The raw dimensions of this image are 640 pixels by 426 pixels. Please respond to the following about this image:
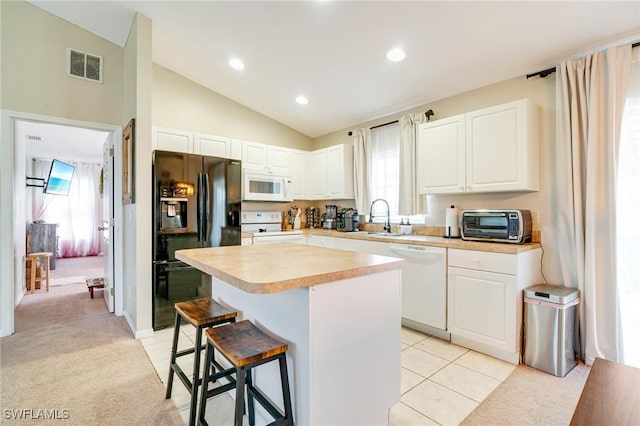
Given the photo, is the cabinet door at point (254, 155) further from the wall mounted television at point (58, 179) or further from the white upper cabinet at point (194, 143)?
the wall mounted television at point (58, 179)

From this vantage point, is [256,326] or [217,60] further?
[217,60]

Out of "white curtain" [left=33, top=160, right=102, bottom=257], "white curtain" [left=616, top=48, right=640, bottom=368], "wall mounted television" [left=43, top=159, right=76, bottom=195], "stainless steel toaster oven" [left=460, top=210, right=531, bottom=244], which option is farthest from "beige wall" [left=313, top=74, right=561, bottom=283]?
"white curtain" [left=33, top=160, right=102, bottom=257]

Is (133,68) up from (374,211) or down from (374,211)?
up

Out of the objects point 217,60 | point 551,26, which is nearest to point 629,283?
point 551,26

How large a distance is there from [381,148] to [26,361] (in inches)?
164

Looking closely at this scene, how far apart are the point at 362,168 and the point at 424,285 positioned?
6.36ft

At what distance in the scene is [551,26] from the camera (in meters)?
2.25

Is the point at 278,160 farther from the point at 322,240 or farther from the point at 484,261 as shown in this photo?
the point at 484,261

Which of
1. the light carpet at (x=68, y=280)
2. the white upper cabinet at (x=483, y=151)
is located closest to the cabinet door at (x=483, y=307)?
the white upper cabinet at (x=483, y=151)

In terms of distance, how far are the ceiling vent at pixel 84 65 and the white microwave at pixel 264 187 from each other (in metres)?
1.92

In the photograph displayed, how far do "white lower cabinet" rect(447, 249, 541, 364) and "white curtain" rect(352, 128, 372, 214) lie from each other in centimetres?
171

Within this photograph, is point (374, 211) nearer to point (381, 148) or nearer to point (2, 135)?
point (381, 148)

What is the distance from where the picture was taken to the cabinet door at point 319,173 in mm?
4664

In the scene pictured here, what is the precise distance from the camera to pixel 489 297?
8.25 feet
